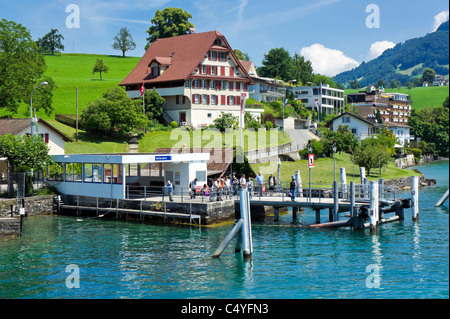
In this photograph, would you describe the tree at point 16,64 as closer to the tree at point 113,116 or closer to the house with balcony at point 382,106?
the tree at point 113,116

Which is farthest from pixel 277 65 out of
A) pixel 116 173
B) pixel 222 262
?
pixel 222 262

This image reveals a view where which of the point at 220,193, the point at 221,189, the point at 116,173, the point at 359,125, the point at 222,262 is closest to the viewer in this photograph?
the point at 222,262

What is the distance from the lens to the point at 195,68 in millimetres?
78938

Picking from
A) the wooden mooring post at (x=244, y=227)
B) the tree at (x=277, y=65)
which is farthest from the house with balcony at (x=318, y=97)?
the wooden mooring post at (x=244, y=227)

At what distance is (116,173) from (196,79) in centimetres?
3961

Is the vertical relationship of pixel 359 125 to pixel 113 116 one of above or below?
above

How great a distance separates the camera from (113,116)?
71438mm

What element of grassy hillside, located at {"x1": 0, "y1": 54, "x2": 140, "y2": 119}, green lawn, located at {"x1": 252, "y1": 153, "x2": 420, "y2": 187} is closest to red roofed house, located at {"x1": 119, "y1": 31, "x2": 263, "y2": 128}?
grassy hillside, located at {"x1": 0, "y1": 54, "x2": 140, "y2": 119}

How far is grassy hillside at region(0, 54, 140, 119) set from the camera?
98969 millimetres

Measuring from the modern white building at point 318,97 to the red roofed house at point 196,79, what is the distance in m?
51.9

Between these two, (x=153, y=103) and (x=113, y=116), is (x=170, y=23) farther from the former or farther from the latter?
(x=113, y=116)

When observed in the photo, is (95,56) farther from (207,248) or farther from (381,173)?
(207,248)

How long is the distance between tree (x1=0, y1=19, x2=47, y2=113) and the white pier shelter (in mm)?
24986

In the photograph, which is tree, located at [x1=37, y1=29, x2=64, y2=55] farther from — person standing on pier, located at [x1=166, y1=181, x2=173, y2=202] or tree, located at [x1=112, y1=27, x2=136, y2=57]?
person standing on pier, located at [x1=166, y1=181, x2=173, y2=202]
